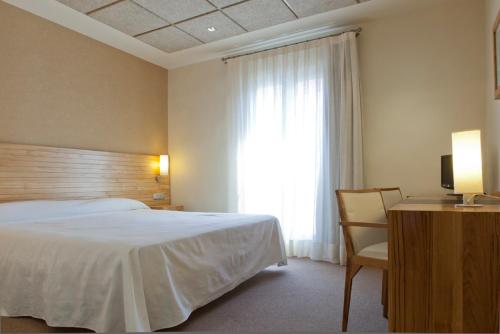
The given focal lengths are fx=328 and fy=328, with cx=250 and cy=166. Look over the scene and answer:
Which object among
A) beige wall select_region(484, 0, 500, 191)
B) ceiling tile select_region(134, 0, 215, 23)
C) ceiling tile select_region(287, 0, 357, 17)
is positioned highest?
ceiling tile select_region(287, 0, 357, 17)

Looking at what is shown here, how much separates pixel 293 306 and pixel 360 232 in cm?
75

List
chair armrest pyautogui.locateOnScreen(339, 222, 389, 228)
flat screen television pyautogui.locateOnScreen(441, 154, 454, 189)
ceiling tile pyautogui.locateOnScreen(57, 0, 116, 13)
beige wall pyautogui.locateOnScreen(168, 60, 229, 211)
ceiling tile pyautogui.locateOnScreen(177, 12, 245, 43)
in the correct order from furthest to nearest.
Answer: beige wall pyautogui.locateOnScreen(168, 60, 229, 211) → ceiling tile pyautogui.locateOnScreen(177, 12, 245, 43) → ceiling tile pyautogui.locateOnScreen(57, 0, 116, 13) → flat screen television pyautogui.locateOnScreen(441, 154, 454, 189) → chair armrest pyautogui.locateOnScreen(339, 222, 389, 228)

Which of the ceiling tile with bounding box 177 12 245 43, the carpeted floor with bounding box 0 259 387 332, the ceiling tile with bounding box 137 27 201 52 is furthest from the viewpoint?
the ceiling tile with bounding box 137 27 201 52

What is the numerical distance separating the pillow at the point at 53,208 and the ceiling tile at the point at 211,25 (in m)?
2.13

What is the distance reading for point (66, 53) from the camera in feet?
12.2

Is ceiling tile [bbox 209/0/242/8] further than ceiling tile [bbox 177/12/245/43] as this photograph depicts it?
No

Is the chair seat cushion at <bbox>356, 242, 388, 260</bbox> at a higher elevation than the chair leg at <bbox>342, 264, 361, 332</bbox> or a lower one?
higher

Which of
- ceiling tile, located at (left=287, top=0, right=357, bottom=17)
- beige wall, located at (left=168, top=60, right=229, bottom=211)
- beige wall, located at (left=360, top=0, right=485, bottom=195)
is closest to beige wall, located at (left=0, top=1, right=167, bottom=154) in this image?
beige wall, located at (left=168, top=60, right=229, bottom=211)

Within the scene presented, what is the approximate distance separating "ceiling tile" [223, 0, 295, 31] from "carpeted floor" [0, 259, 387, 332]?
269 cm

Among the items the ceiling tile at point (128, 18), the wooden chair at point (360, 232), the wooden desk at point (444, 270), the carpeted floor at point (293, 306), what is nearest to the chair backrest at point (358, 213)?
the wooden chair at point (360, 232)

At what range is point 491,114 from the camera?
282 cm

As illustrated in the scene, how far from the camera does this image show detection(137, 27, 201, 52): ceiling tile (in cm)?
383

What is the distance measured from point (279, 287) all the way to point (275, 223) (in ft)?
2.23

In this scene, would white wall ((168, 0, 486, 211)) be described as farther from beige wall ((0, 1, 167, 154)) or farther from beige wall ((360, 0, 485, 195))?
beige wall ((0, 1, 167, 154))
